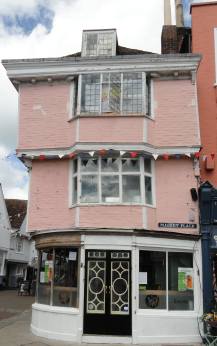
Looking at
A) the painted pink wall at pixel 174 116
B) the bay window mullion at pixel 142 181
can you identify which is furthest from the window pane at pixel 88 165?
the painted pink wall at pixel 174 116

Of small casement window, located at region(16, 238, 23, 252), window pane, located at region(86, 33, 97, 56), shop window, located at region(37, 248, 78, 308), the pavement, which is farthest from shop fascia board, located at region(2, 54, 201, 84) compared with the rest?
small casement window, located at region(16, 238, 23, 252)

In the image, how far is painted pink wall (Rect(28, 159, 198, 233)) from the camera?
14.3 meters

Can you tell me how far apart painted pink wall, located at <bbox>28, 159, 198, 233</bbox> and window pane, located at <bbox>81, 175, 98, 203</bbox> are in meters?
0.35

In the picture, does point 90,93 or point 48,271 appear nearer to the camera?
point 48,271

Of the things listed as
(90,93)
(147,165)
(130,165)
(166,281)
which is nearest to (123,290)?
(166,281)

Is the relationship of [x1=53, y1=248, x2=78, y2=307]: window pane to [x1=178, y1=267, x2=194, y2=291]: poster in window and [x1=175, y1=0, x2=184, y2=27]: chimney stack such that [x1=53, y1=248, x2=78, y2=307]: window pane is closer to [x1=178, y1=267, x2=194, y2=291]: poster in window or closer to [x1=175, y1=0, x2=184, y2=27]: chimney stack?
[x1=178, y1=267, x2=194, y2=291]: poster in window

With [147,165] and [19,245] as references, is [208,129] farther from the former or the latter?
[19,245]

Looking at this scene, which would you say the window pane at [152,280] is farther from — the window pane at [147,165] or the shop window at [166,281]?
the window pane at [147,165]

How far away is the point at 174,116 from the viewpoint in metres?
15.3

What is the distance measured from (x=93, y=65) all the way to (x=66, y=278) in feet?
23.2

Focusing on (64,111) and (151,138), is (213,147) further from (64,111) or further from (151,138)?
(64,111)

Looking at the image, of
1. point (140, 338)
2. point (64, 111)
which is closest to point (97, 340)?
point (140, 338)

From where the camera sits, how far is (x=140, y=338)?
43.8 ft

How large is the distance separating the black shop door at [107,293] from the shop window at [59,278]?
48 cm
